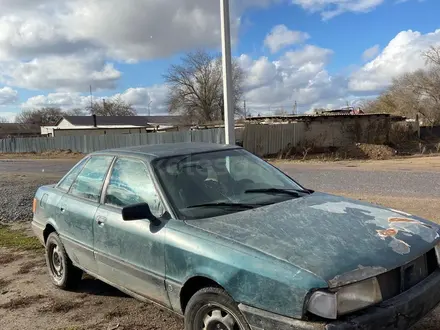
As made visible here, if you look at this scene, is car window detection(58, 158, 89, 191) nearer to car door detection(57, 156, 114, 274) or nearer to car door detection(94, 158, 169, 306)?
car door detection(57, 156, 114, 274)

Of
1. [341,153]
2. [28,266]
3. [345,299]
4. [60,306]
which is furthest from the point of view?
[341,153]

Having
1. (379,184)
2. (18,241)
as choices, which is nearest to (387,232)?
(18,241)

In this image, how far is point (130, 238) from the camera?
3.66 metres

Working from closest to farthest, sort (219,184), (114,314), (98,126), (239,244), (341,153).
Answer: (239,244) → (219,184) → (114,314) → (341,153) → (98,126)

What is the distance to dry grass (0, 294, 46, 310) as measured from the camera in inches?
179

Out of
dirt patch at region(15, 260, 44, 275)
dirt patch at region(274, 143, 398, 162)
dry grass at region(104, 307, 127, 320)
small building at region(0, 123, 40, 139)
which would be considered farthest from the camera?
small building at region(0, 123, 40, 139)

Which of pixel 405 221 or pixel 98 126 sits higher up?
pixel 98 126

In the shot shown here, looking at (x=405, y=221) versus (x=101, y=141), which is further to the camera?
(x=101, y=141)

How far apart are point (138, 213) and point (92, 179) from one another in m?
1.38

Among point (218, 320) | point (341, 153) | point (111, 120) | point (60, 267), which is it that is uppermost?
point (111, 120)

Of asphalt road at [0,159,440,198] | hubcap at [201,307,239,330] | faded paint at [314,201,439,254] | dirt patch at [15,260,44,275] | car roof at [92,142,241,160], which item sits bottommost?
asphalt road at [0,159,440,198]

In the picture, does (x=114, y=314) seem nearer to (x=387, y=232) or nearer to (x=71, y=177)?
(x=71, y=177)

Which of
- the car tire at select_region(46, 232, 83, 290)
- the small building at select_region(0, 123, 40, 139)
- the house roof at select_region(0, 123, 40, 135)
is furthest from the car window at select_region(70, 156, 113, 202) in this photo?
the house roof at select_region(0, 123, 40, 135)

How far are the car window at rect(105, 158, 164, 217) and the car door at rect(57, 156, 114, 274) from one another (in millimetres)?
194
